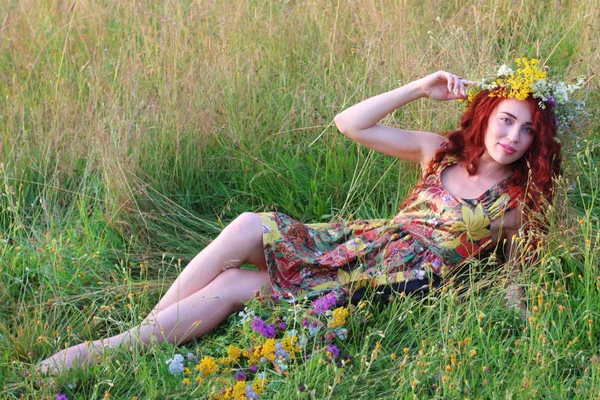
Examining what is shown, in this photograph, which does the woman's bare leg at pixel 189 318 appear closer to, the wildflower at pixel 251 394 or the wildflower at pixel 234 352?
the wildflower at pixel 234 352

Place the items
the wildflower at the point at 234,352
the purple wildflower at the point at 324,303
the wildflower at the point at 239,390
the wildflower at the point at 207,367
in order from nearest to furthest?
1. the wildflower at the point at 239,390
2. the wildflower at the point at 207,367
3. the wildflower at the point at 234,352
4. the purple wildflower at the point at 324,303

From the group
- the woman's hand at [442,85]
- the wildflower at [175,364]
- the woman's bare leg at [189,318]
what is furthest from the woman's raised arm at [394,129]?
the wildflower at [175,364]

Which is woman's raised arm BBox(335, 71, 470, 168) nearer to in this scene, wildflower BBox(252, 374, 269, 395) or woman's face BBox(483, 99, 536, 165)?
woman's face BBox(483, 99, 536, 165)

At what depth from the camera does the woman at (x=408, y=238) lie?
3.15 m

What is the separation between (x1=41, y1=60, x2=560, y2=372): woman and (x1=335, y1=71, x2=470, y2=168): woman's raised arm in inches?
2.5

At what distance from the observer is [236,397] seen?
255 cm

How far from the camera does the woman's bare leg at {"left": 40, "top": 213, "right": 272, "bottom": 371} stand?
3.06 metres

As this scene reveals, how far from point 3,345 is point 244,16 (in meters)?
2.57

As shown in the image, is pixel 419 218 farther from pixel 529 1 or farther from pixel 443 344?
pixel 529 1

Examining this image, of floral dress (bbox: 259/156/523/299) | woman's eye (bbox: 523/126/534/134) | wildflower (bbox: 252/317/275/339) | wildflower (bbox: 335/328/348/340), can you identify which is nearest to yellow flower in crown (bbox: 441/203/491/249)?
floral dress (bbox: 259/156/523/299)

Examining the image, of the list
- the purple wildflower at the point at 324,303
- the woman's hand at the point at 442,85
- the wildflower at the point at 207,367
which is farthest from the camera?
the woman's hand at the point at 442,85

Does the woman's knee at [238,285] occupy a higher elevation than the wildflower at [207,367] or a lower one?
higher

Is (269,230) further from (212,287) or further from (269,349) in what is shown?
(269,349)

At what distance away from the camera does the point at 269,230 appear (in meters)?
3.23
